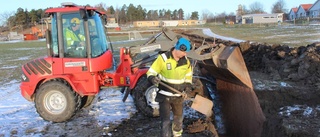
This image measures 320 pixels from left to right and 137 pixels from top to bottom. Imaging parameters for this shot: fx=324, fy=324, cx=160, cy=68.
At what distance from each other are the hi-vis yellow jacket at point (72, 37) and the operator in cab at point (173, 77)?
2511mm

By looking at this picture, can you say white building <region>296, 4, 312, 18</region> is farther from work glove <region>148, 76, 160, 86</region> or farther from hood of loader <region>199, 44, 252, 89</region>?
work glove <region>148, 76, 160, 86</region>

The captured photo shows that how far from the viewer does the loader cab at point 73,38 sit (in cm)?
649

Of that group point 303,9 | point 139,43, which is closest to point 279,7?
point 303,9

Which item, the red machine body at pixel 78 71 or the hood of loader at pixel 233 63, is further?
the red machine body at pixel 78 71

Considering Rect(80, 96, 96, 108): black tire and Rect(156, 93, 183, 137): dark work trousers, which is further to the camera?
Rect(80, 96, 96, 108): black tire

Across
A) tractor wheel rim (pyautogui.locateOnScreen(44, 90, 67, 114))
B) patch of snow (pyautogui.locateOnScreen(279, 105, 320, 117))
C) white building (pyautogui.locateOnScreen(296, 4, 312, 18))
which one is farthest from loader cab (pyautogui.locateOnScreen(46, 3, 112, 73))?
white building (pyautogui.locateOnScreen(296, 4, 312, 18))

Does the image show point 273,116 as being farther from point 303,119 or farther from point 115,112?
point 115,112

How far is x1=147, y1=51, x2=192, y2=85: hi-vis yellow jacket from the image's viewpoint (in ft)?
15.0

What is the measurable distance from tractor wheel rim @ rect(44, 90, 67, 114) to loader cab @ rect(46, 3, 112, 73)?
0.51 metres

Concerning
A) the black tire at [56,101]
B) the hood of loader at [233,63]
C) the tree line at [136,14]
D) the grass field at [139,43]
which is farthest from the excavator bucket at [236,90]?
the tree line at [136,14]

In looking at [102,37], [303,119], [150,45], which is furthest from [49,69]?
[303,119]

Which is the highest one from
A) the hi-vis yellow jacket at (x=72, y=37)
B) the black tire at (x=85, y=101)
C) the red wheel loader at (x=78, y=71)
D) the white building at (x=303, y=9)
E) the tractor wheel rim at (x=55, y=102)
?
the white building at (x=303, y=9)

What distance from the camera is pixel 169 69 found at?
459 cm

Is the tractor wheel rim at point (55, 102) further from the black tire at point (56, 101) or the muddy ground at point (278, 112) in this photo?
the muddy ground at point (278, 112)
